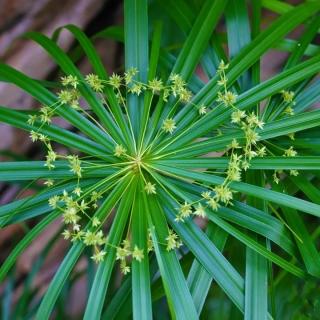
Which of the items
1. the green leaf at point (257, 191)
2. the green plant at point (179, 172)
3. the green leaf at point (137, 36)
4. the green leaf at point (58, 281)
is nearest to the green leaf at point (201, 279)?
the green plant at point (179, 172)

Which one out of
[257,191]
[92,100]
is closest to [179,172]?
[257,191]

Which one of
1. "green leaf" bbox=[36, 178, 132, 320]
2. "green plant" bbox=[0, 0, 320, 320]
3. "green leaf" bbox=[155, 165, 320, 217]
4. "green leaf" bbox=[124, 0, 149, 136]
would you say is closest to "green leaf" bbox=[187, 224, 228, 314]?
"green plant" bbox=[0, 0, 320, 320]

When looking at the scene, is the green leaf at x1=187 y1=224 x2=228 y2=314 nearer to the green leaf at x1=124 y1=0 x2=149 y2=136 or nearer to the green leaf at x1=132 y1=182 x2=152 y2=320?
the green leaf at x1=132 y1=182 x2=152 y2=320

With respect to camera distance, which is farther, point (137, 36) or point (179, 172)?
point (137, 36)

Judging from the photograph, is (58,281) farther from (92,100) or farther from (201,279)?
(92,100)

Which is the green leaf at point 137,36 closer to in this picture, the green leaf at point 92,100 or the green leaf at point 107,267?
the green leaf at point 92,100

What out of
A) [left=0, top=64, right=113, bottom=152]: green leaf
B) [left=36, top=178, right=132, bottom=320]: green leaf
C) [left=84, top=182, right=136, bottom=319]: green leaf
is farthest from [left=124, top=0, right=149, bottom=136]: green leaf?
[left=36, top=178, right=132, bottom=320]: green leaf

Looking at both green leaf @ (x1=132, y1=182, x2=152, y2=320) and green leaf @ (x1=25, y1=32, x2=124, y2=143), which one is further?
green leaf @ (x1=25, y1=32, x2=124, y2=143)

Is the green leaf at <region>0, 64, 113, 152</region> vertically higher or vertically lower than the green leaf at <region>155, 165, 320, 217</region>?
higher

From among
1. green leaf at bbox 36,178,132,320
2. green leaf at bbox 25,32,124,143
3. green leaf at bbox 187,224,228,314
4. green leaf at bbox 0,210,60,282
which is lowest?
green leaf at bbox 187,224,228,314
